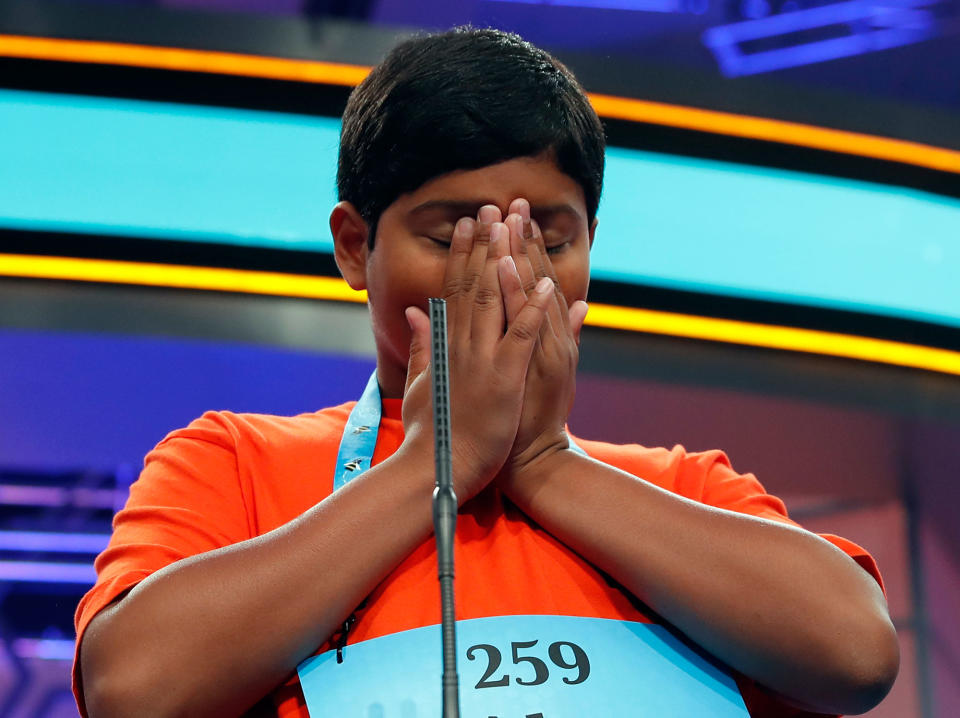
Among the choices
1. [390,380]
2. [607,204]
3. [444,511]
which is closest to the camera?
[444,511]

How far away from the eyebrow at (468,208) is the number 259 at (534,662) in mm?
449

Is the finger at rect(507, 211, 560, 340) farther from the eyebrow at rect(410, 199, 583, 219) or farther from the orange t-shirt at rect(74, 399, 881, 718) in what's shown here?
the orange t-shirt at rect(74, 399, 881, 718)

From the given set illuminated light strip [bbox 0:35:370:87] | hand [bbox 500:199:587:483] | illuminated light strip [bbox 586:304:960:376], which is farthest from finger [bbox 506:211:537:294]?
illuminated light strip [bbox 586:304:960:376]

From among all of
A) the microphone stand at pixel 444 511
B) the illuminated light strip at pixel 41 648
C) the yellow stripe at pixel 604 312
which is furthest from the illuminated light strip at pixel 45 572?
the microphone stand at pixel 444 511

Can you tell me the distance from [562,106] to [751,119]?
1.72m

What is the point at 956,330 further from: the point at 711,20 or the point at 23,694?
the point at 23,694

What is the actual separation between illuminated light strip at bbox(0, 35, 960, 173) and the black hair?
1.43m

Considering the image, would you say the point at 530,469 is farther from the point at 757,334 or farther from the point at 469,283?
the point at 757,334

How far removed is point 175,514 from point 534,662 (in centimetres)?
38

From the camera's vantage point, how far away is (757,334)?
307cm

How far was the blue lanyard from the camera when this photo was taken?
1.12m

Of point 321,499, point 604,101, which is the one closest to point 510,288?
point 321,499

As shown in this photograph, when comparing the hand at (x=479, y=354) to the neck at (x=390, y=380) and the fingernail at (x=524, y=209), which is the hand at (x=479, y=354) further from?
the neck at (x=390, y=380)

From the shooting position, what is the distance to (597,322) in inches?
119
